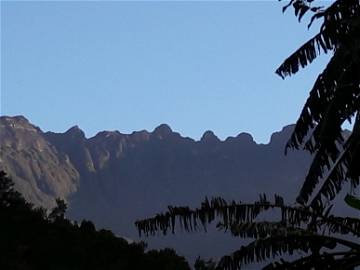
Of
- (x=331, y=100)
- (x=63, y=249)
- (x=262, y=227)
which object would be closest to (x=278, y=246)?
(x=262, y=227)

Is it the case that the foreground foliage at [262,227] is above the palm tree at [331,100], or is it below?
below

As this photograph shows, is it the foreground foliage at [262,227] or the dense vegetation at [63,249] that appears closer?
the foreground foliage at [262,227]

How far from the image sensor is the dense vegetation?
17.4 meters

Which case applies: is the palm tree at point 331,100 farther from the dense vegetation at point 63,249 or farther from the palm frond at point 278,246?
the dense vegetation at point 63,249

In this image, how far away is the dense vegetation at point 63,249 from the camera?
57.0ft

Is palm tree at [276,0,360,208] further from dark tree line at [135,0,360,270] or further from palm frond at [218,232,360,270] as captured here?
palm frond at [218,232,360,270]

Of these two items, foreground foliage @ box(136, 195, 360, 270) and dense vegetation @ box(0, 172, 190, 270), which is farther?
dense vegetation @ box(0, 172, 190, 270)

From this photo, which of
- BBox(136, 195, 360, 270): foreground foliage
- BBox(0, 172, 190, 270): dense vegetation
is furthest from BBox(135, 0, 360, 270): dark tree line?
BBox(0, 172, 190, 270): dense vegetation

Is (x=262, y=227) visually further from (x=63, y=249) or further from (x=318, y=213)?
(x=63, y=249)

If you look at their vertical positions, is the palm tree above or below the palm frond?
Result: above

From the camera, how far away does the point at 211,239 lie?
194 m

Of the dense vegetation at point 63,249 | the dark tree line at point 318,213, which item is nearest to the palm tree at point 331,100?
→ the dark tree line at point 318,213

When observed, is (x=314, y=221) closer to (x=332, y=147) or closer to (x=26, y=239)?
(x=332, y=147)

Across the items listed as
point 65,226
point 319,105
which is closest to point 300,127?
point 319,105
